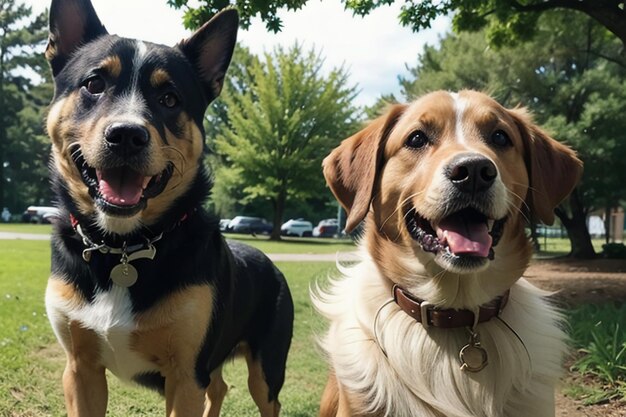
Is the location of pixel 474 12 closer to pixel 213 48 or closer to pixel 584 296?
pixel 584 296

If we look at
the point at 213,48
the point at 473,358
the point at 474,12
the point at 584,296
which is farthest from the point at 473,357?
the point at 474,12

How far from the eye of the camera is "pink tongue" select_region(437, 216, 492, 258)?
258cm

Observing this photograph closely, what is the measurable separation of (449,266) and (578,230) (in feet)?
78.0

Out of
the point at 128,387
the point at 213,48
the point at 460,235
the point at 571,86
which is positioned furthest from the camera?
the point at 571,86

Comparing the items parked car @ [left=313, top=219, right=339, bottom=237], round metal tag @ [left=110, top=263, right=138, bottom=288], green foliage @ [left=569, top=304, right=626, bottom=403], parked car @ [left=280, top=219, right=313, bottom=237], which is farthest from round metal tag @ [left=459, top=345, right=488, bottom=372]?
parked car @ [left=313, top=219, right=339, bottom=237]

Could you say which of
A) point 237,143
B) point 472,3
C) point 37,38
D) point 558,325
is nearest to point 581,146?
point 472,3

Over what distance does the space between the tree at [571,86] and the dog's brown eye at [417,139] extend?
1301 centimetres

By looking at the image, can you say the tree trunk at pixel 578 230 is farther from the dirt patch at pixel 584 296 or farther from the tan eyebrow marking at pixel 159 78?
the tan eyebrow marking at pixel 159 78

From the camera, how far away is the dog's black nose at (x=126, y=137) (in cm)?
278

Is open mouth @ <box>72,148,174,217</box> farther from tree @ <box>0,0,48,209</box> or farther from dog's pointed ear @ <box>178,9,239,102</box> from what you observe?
tree @ <box>0,0,48,209</box>

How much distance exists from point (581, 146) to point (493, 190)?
654 inches

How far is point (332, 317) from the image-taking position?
3.33 m

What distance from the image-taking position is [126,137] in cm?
279

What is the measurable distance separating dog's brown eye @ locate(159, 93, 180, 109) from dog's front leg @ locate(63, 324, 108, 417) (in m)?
1.24
